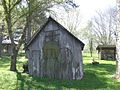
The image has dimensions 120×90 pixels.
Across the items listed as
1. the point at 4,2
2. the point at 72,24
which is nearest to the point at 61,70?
the point at 4,2

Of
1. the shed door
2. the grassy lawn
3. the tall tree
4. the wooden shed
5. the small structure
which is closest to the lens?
the grassy lawn

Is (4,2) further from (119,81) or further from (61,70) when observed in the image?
(119,81)

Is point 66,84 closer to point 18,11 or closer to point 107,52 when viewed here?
point 18,11

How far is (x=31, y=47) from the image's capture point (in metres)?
23.7

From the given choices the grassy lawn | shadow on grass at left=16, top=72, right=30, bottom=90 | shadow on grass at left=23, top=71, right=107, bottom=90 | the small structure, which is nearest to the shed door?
the grassy lawn

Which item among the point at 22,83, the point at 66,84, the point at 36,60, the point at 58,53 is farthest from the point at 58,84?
the point at 36,60

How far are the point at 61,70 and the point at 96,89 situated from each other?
16.1 ft

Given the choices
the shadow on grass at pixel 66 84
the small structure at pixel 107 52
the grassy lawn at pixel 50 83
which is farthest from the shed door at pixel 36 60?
the small structure at pixel 107 52

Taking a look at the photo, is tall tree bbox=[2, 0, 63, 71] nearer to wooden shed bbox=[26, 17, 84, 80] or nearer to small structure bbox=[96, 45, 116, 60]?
wooden shed bbox=[26, 17, 84, 80]

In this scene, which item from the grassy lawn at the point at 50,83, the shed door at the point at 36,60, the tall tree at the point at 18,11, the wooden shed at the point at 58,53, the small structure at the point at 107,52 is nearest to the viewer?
the grassy lawn at the point at 50,83

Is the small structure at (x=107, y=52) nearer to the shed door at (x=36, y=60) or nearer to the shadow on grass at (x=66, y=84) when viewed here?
the shed door at (x=36, y=60)

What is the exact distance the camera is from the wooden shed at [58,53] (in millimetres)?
21625

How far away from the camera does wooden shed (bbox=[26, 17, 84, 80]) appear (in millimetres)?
21625

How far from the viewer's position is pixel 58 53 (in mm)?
21922
